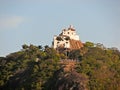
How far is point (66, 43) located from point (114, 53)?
8.72m

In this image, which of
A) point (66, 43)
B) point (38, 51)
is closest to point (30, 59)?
point (38, 51)

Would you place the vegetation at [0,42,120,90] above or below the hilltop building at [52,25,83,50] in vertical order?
below

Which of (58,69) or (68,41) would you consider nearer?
(58,69)

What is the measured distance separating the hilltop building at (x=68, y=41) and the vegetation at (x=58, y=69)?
85.0 inches

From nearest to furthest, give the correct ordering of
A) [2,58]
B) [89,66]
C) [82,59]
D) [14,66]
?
[89,66] < [82,59] < [14,66] < [2,58]

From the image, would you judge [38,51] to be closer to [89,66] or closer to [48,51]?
[48,51]

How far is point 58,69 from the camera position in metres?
65.3

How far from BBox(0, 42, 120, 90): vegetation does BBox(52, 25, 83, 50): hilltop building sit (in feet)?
7.08

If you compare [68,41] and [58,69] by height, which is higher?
[68,41]

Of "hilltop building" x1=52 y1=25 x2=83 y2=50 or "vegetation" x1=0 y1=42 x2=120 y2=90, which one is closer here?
"vegetation" x1=0 y1=42 x2=120 y2=90

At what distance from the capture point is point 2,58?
80.6 meters

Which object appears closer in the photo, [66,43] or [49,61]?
[49,61]

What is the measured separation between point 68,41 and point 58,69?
12568 millimetres

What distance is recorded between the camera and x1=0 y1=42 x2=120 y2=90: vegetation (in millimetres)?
61000
